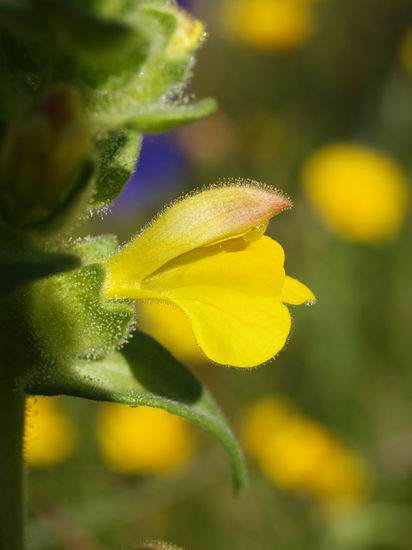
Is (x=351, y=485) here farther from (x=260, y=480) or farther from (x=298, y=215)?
(x=298, y=215)

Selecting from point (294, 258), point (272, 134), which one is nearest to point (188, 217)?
point (294, 258)

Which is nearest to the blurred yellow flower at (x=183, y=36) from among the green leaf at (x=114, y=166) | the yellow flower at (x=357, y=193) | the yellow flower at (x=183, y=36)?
the yellow flower at (x=183, y=36)

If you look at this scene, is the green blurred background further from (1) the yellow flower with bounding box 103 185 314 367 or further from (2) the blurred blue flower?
(1) the yellow flower with bounding box 103 185 314 367

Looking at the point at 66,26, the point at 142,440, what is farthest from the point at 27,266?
the point at 142,440

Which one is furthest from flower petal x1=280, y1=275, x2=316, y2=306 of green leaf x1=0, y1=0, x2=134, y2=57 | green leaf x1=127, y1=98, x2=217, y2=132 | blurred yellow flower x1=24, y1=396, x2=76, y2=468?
blurred yellow flower x1=24, y1=396, x2=76, y2=468

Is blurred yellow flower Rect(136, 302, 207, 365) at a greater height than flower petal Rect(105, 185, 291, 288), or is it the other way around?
flower petal Rect(105, 185, 291, 288)

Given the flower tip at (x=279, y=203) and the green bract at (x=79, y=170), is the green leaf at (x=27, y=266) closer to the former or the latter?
the green bract at (x=79, y=170)

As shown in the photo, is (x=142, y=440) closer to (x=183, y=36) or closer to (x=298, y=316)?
(x=298, y=316)
